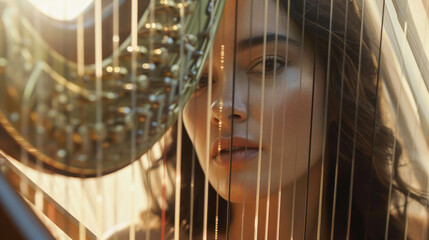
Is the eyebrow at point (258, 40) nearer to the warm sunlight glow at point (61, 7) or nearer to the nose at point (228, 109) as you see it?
the nose at point (228, 109)

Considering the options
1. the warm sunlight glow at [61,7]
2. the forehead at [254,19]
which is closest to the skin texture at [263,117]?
the forehead at [254,19]

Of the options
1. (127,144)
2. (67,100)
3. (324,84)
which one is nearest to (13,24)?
(67,100)

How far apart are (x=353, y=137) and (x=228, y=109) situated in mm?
322

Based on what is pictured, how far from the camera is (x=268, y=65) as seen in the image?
3.09 ft

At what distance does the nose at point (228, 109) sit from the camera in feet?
2.90

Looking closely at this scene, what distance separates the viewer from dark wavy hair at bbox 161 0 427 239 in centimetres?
99

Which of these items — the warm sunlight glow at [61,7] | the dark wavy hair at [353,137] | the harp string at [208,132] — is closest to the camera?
the warm sunlight glow at [61,7]

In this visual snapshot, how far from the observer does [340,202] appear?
1.11m

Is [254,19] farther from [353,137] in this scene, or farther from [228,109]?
[353,137]

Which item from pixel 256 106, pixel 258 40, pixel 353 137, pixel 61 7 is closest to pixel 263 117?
pixel 256 106

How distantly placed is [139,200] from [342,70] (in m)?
0.47

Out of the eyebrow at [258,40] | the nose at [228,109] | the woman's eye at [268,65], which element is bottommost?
the nose at [228,109]

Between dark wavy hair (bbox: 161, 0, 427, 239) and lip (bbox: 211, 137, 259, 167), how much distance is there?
0.14 ft

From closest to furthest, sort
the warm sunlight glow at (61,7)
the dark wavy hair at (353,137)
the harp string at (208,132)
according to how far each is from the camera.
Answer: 1. the warm sunlight glow at (61,7)
2. the harp string at (208,132)
3. the dark wavy hair at (353,137)
